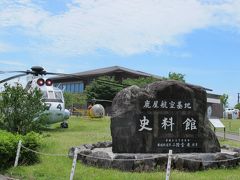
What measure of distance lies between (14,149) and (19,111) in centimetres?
349

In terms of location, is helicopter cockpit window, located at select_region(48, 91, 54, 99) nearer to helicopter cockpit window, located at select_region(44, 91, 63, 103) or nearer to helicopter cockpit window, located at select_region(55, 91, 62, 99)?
helicopter cockpit window, located at select_region(44, 91, 63, 103)

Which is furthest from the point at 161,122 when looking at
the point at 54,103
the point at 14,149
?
the point at 54,103

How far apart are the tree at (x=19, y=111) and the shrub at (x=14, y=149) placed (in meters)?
2.51

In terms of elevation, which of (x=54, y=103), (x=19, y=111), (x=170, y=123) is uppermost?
(x=54, y=103)

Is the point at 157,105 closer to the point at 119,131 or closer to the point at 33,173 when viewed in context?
the point at 119,131

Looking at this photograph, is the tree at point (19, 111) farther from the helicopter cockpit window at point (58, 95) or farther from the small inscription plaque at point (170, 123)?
the helicopter cockpit window at point (58, 95)

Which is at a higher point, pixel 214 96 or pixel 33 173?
pixel 214 96

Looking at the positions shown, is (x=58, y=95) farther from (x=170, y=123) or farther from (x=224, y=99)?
(x=224, y=99)

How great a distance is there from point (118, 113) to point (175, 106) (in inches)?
69.1

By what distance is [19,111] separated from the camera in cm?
1628

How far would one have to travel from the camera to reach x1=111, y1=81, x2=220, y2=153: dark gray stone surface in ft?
44.0

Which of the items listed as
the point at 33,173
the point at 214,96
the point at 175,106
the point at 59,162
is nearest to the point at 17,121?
the point at 59,162

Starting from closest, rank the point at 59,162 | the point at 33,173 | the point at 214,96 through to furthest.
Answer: the point at 33,173
the point at 59,162
the point at 214,96

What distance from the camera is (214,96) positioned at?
93.6 meters
